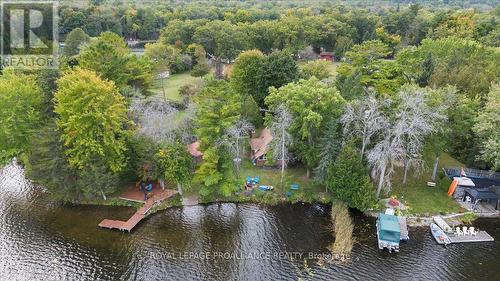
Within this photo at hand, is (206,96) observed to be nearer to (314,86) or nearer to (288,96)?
(288,96)

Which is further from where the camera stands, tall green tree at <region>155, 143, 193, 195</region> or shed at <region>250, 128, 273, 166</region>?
shed at <region>250, 128, 273, 166</region>

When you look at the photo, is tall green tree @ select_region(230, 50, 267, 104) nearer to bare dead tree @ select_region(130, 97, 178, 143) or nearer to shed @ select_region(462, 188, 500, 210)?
bare dead tree @ select_region(130, 97, 178, 143)

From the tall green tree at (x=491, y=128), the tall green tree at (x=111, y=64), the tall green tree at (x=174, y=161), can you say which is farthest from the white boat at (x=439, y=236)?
the tall green tree at (x=111, y=64)

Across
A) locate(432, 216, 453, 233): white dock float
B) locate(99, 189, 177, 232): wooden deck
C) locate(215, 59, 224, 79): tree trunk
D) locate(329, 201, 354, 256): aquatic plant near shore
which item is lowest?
locate(99, 189, 177, 232): wooden deck

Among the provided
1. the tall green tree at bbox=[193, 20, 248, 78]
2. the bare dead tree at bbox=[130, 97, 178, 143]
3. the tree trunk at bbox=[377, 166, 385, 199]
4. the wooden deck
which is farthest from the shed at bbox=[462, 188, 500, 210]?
the tall green tree at bbox=[193, 20, 248, 78]

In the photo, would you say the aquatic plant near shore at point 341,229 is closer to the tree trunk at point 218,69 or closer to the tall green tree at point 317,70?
the tall green tree at point 317,70

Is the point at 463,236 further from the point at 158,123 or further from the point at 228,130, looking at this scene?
the point at 158,123
